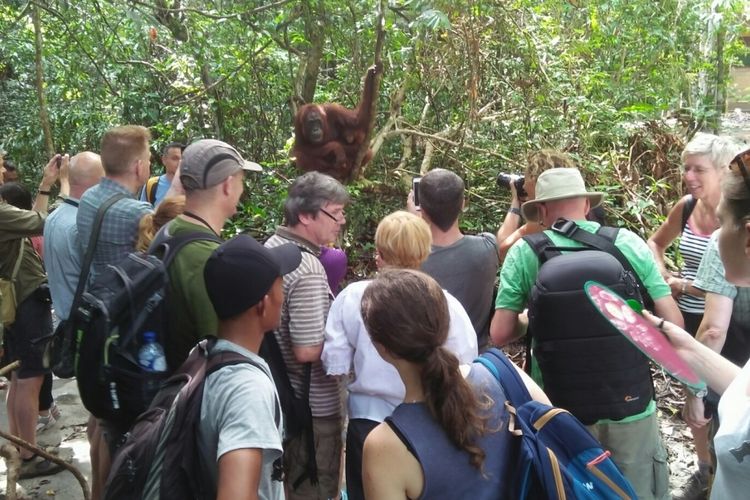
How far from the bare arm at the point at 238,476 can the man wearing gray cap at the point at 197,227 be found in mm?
837

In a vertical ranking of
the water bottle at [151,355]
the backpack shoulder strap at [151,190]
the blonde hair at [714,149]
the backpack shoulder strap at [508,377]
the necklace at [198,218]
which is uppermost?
the necklace at [198,218]

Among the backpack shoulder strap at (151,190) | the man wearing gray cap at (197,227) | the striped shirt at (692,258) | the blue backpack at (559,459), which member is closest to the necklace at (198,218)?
the man wearing gray cap at (197,227)

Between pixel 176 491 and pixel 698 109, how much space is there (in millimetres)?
6835

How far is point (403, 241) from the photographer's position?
2682mm

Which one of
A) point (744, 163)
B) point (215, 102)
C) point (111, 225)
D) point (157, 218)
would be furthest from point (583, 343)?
point (215, 102)

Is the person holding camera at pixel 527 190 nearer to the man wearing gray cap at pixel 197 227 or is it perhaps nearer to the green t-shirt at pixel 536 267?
the green t-shirt at pixel 536 267

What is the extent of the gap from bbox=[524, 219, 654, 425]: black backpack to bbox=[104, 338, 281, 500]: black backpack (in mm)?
1302

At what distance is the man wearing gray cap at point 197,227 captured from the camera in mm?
2457

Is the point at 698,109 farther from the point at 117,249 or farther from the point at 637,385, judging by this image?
the point at 117,249

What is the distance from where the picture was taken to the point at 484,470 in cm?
154

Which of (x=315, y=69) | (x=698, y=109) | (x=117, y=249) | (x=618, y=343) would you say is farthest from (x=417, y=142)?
(x=618, y=343)

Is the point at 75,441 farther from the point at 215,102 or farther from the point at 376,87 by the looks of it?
the point at 215,102

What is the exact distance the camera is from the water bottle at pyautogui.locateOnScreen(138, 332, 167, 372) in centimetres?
214

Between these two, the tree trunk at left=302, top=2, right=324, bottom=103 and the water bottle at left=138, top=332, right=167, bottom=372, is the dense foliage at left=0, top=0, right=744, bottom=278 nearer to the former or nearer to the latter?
the tree trunk at left=302, top=2, right=324, bottom=103
